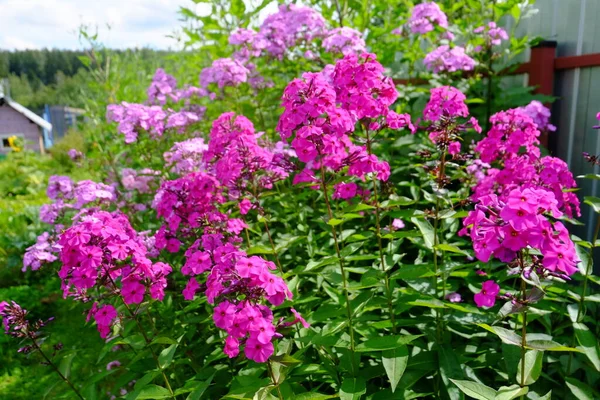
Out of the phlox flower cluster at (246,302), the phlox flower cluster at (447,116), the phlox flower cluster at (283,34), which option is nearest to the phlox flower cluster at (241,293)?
the phlox flower cluster at (246,302)

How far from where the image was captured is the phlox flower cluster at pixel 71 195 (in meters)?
3.28

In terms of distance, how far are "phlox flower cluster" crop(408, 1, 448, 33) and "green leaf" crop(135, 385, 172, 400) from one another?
11.4ft

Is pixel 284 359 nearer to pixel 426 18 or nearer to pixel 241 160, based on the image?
pixel 241 160

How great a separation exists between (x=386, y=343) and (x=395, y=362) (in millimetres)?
81

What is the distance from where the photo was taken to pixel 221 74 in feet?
12.9

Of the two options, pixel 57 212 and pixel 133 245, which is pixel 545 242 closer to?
pixel 133 245

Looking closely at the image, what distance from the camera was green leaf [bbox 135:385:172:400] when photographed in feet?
6.40

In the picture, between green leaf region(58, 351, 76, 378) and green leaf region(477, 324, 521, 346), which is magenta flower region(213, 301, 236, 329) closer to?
green leaf region(477, 324, 521, 346)

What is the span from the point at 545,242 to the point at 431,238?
0.83 metres

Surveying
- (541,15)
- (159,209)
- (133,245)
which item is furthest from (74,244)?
(541,15)

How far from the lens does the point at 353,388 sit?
1.88m

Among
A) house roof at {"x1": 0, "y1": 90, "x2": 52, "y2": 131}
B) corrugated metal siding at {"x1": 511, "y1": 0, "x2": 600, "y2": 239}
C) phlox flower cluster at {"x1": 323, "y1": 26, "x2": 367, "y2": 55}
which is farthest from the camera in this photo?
house roof at {"x1": 0, "y1": 90, "x2": 52, "y2": 131}

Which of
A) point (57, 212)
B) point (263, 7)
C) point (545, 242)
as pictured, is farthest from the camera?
point (263, 7)

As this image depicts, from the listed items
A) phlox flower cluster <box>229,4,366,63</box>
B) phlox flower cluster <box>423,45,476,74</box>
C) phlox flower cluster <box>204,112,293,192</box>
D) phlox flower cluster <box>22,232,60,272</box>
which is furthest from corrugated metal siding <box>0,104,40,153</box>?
phlox flower cluster <box>204,112,293,192</box>
